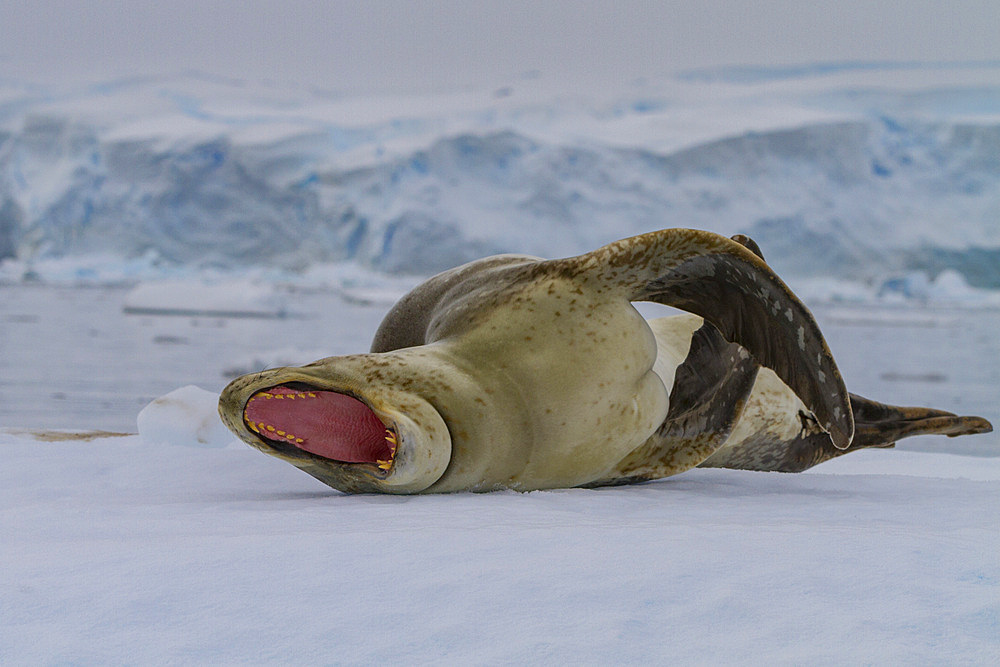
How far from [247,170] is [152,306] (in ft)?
21.3

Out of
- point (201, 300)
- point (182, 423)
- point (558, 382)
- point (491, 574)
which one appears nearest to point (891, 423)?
point (558, 382)

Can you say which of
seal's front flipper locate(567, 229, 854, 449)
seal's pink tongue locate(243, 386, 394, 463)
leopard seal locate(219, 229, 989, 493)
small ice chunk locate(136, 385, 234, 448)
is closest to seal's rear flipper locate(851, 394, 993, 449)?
leopard seal locate(219, 229, 989, 493)

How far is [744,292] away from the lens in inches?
68.1

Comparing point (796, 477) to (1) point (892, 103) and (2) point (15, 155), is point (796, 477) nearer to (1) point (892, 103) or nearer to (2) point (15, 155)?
(2) point (15, 155)

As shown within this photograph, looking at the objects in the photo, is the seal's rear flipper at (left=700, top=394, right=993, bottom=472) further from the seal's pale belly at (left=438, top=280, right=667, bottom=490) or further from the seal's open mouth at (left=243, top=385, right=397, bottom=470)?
the seal's open mouth at (left=243, top=385, right=397, bottom=470)

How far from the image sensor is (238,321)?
39.1ft

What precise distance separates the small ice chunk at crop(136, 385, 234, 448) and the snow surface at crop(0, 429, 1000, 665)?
1254mm

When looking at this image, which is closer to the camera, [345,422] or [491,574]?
[491,574]

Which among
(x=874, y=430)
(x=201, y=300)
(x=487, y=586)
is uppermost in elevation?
(x=201, y=300)

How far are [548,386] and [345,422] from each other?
371mm

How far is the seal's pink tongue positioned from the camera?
1500 mm

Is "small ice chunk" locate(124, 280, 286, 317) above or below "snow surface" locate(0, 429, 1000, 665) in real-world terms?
above

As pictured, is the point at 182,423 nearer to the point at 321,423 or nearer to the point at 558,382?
the point at 321,423

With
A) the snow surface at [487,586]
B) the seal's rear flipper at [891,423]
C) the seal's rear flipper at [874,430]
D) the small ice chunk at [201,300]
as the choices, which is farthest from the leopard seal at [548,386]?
the small ice chunk at [201,300]
